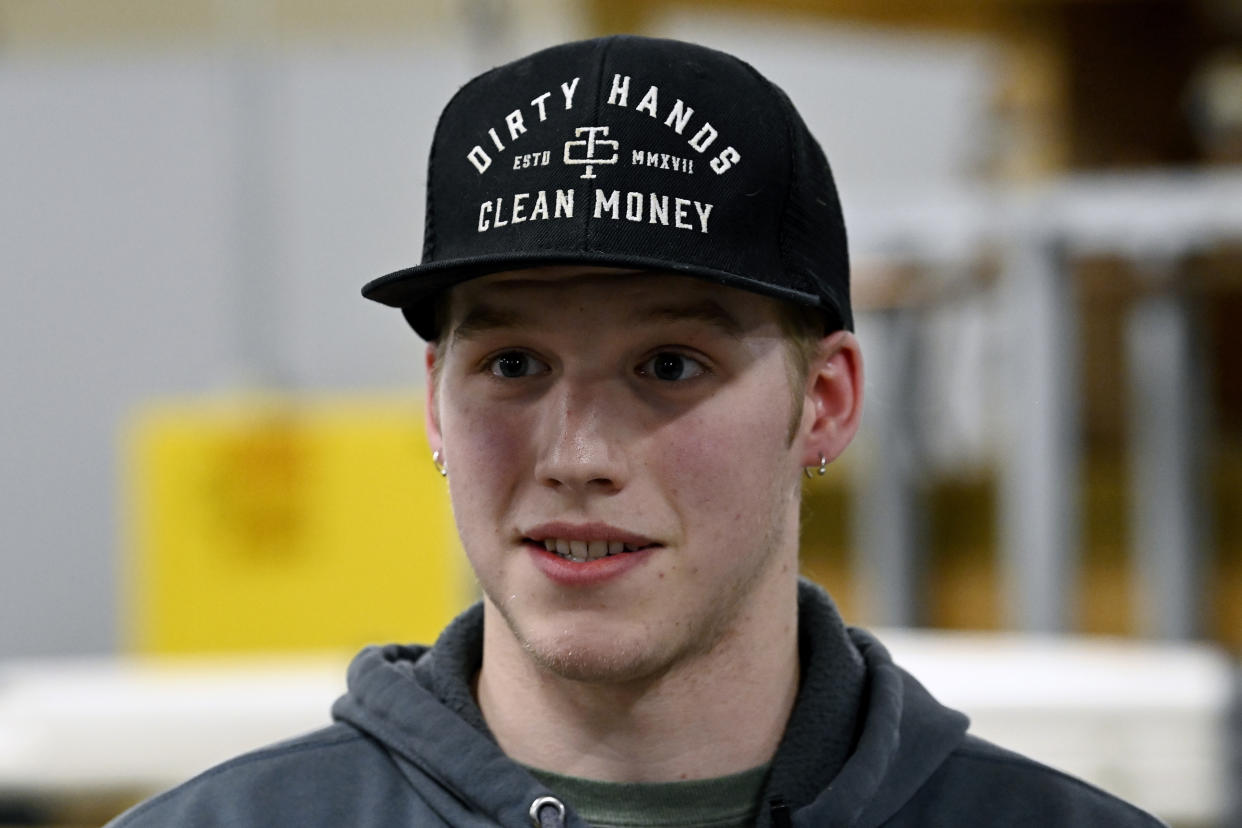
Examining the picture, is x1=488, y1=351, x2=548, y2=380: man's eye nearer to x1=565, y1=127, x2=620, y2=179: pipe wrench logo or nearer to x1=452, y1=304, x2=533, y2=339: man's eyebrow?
x1=452, y1=304, x2=533, y2=339: man's eyebrow

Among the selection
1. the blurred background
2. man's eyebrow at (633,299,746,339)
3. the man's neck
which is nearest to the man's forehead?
man's eyebrow at (633,299,746,339)

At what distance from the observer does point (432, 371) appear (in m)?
1.48

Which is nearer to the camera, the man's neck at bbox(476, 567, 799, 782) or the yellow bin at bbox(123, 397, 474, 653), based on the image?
the man's neck at bbox(476, 567, 799, 782)

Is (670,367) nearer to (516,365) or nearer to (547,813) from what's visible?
(516,365)

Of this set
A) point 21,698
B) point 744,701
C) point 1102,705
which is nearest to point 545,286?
point 744,701

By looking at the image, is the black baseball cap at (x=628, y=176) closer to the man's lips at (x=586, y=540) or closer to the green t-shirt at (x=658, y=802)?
the man's lips at (x=586, y=540)

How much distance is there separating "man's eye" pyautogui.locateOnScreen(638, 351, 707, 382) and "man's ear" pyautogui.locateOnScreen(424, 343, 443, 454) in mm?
210

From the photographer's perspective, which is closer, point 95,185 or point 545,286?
point 545,286

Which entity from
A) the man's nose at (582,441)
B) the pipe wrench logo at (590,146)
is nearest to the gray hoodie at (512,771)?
the man's nose at (582,441)

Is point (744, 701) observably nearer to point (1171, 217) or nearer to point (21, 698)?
point (21, 698)

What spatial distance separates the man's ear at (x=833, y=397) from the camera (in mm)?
1467

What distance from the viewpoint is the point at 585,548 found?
1.33 m

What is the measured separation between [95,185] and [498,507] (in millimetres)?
6545

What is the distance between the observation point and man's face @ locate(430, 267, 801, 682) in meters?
1.32
